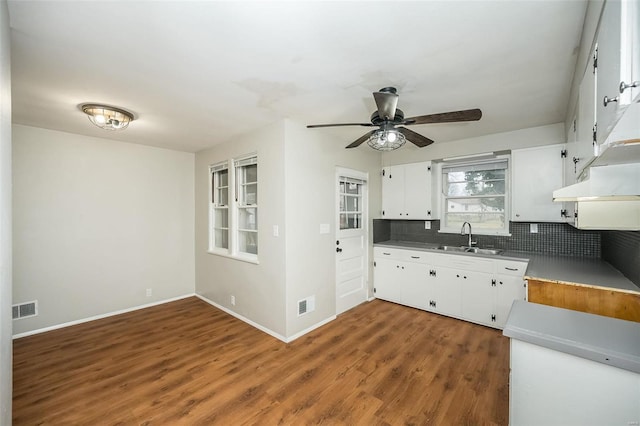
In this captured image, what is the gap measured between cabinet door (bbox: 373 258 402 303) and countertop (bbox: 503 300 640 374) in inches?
101

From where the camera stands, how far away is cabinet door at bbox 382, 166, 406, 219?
434 cm

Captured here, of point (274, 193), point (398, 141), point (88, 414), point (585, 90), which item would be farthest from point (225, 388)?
point (585, 90)

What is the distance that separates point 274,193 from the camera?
3076 millimetres

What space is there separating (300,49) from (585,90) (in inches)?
68.3

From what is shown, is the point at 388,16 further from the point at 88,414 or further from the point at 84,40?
the point at 88,414

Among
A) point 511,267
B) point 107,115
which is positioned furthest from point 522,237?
point 107,115

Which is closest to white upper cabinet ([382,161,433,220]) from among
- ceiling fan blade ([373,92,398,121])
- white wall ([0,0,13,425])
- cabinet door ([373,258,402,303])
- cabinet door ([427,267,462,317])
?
cabinet door ([373,258,402,303])

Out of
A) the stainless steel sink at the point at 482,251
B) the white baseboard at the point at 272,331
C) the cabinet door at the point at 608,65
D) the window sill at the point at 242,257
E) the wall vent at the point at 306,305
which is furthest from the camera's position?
the stainless steel sink at the point at 482,251

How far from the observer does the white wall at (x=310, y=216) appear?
3012 mm

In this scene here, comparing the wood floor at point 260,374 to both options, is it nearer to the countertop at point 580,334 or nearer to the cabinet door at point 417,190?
the countertop at point 580,334

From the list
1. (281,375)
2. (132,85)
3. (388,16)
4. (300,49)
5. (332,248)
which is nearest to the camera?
(388,16)

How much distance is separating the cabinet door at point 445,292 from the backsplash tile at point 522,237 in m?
0.71

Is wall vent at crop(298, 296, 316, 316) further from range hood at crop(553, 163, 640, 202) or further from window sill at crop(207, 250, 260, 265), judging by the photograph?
range hood at crop(553, 163, 640, 202)

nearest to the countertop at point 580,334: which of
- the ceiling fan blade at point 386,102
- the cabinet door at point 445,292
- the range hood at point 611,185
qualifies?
the range hood at point 611,185
